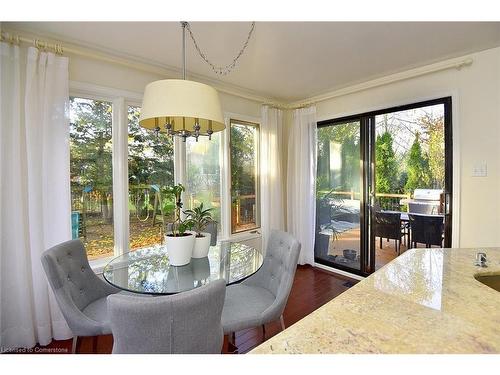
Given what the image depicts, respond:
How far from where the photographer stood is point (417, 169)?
2.83 m

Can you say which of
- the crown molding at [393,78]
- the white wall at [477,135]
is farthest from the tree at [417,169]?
the crown molding at [393,78]

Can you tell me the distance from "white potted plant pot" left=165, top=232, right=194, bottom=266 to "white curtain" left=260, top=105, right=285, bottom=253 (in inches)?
76.6

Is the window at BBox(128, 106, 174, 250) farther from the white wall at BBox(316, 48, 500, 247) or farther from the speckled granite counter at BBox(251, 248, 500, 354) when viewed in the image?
the white wall at BBox(316, 48, 500, 247)

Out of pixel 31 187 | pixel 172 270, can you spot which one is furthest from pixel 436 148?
pixel 31 187

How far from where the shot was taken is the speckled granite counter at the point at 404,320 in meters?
0.67

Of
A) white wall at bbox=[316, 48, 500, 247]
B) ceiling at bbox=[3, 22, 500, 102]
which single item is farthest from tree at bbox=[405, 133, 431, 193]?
ceiling at bbox=[3, 22, 500, 102]

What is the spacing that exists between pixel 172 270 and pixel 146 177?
132 cm

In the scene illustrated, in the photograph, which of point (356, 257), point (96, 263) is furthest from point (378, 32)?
point (96, 263)

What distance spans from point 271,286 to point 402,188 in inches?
79.9

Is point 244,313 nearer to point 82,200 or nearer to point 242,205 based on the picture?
point 82,200

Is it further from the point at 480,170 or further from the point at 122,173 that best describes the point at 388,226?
the point at 122,173

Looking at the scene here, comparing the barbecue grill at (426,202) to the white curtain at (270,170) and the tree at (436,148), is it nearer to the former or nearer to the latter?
the tree at (436,148)

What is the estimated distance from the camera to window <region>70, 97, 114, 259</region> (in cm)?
233
